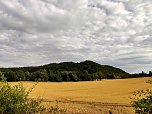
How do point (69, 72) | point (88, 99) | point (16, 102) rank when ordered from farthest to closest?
point (69, 72), point (88, 99), point (16, 102)

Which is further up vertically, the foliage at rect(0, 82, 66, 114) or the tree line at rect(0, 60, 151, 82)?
the tree line at rect(0, 60, 151, 82)

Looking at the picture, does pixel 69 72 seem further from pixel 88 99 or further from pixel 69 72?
pixel 88 99

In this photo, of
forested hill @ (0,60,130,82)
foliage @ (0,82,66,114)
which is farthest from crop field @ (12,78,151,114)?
forested hill @ (0,60,130,82)

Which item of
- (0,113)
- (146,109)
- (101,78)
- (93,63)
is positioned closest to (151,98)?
(146,109)

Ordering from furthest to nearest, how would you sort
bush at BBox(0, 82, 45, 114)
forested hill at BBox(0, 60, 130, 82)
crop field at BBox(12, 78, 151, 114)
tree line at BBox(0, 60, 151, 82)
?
forested hill at BBox(0, 60, 130, 82)
tree line at BBox(0, 60, 151, 82)
crop field at BBox(12, 78, 151, 114)
bush at BBox(0, 82, 45, 114)

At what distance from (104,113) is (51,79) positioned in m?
68.4

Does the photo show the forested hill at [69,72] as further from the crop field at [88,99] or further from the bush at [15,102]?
the bush at [15,102]

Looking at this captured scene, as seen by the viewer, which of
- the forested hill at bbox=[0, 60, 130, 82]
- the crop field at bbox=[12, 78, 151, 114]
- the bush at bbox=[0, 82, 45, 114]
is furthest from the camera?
the forested hill at bbox=[0, 60, 130, 82]

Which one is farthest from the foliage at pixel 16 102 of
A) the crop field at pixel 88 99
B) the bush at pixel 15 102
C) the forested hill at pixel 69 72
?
the forested hill at pixel 69 72

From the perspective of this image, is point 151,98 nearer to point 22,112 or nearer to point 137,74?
point 22,112

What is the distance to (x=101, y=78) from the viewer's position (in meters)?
106

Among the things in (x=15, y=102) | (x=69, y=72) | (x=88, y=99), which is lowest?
(x=88, y=99)

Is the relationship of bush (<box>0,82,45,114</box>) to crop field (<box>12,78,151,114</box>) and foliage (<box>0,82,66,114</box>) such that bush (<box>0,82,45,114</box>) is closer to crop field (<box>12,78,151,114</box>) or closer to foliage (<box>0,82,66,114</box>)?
foliage (<box>0,82,66,114</box>)

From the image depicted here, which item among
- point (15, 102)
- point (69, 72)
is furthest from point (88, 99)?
point (69, 72)
